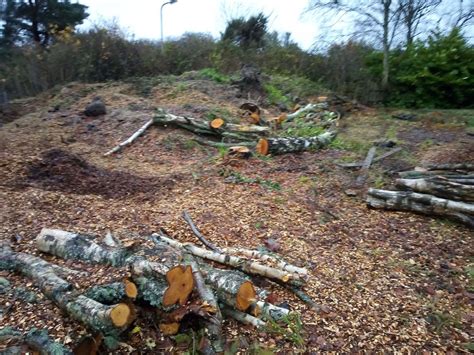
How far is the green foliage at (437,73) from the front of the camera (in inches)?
444

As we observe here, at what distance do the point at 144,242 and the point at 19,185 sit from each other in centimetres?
275

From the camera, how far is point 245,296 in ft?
8.93

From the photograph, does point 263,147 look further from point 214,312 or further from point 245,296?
point 214,312

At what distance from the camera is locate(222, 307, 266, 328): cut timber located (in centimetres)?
273

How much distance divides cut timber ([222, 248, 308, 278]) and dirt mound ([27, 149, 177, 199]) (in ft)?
6.43

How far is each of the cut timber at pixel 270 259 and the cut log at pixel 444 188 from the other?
2407mm

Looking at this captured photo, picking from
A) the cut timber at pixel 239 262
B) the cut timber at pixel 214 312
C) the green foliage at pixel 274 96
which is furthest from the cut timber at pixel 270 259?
the green foliage at pixel 274 96

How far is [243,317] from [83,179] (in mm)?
3654

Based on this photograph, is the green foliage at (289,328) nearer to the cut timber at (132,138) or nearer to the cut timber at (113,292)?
the cut timber at (113,292)

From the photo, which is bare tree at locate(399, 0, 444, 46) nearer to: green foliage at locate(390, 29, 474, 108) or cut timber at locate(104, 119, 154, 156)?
green foliage at locate(390, 29, 474, 108)

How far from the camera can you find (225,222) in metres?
4.32

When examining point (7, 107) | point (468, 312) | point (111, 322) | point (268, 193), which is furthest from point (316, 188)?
point (7, 107)

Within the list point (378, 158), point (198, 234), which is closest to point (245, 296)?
point (198, 234)

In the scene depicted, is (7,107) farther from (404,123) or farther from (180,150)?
(404,123)
